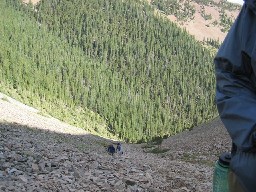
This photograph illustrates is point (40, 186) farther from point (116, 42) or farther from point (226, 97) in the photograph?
point (116, 42)

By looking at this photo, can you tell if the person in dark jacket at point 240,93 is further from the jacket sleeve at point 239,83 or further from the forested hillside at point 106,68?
the forested hillside at point 106,68

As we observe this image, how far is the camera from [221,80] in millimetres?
2926

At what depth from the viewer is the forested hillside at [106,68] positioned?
9612 centimetres

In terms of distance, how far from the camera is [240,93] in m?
2.73

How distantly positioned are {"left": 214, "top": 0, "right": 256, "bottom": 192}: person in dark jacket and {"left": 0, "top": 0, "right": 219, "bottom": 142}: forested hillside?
248 feet

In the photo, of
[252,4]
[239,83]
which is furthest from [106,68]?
[252,4]

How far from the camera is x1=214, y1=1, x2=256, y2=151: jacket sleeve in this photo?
260 cm

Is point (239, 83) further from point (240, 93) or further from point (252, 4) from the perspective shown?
point (252, 4)

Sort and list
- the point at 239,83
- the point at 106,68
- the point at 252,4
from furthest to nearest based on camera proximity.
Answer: the point at 106,68 → the point at 239,83 → the point at 252,4

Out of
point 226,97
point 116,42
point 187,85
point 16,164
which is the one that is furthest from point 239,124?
point 116,42

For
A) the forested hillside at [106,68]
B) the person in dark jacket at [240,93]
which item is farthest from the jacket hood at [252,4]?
the forested hillside at [106,68]

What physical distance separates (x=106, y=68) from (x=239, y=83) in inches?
5568

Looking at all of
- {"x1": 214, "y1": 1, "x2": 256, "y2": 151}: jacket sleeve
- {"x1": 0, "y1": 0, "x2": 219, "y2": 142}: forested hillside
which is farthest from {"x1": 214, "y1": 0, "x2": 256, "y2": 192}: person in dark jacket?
{"x1": 0, "y1": 0, "x2": 219, "y2": 142}: forested hillside

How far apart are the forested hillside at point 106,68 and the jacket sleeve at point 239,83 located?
7546 cm
